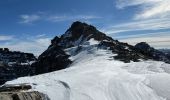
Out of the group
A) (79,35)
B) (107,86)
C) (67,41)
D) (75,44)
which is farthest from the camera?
(67,41)

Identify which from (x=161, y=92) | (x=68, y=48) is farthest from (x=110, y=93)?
(x=68, y=48)

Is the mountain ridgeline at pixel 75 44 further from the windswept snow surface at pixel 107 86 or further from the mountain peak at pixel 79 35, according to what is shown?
the windswept snow surface at pixel 107 86

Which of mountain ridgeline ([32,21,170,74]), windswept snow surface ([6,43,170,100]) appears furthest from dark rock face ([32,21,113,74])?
windswept snow surface ([6,43,170,100])

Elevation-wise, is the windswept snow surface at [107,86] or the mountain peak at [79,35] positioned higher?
the mountain peak at [79,35]

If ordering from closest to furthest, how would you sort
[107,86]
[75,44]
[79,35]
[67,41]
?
1. [107,86]
2. [75,44]
3. [79,35]
4. [67,41]

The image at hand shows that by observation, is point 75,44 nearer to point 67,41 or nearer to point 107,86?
point 67,41

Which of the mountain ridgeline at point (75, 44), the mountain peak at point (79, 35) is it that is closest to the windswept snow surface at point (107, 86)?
the mountain ridgeline at point (75, 44)

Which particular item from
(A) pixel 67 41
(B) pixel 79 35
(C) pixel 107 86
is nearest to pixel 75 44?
(B) pixel 79 35

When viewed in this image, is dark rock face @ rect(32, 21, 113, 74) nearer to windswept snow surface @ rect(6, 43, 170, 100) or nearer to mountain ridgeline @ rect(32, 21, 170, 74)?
mountain ridgeline @ rect(32, 21, 170, 74)

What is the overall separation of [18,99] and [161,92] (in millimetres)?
20824

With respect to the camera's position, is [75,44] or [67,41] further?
[67,41]

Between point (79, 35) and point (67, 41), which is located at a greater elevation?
point (79, 35)

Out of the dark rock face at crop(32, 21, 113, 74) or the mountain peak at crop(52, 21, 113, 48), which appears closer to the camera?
the dark rock face at crop(32, 21, 113, 74)

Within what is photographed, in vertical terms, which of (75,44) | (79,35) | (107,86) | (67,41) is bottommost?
(107,86)
